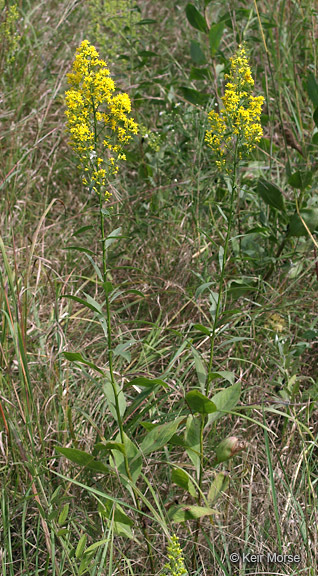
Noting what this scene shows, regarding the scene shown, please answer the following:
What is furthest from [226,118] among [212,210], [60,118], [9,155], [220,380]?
[60,118]

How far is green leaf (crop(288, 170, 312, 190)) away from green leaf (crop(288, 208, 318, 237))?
11 cm

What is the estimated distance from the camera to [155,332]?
8.18 feet

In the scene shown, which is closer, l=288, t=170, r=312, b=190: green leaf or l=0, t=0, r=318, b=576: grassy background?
l=0, t=0, r=318, b=576: grassy background

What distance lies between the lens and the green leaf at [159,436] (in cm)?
172

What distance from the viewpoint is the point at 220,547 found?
1.81 metres

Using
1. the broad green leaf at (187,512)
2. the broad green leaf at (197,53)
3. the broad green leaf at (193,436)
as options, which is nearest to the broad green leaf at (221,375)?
the broad green leaf at (193,436)

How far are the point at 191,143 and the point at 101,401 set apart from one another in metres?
1.44

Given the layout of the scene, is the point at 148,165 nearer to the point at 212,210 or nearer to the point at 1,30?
the point at 212,210

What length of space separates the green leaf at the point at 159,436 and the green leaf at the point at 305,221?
3.68 feet

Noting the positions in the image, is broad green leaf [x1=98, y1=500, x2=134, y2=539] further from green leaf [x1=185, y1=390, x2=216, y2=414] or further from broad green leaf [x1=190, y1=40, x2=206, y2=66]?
broad green leaf [x1=190, y1=40, x2=206, y2=66]

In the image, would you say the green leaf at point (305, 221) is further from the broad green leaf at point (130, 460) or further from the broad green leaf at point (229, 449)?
the broad green leaf at point (130, 460)

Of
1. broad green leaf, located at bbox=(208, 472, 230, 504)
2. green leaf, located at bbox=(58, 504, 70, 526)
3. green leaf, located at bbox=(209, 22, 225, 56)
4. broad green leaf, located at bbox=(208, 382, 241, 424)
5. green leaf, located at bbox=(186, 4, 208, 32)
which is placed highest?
green leaf, located at bbox=(186, 4, 208, 32)


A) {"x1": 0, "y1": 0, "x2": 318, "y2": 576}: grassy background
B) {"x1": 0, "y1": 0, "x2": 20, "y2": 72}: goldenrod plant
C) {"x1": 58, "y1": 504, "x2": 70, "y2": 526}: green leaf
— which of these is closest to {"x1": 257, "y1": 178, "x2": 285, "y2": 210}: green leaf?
{"x1": 0, "y1": 0, "x2": 318, "y2": 576}: grassy background

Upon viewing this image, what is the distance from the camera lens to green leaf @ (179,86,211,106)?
3.05 metres
